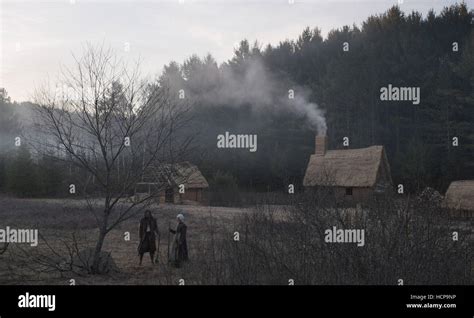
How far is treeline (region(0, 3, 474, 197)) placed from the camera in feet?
69.3

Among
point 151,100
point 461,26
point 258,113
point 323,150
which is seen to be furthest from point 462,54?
point 151,100

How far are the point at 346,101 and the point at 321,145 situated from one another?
3535 mm

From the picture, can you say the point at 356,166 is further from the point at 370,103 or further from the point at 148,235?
the point at 148,235

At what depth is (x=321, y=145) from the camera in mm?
25062

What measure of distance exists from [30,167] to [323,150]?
13.1 meters

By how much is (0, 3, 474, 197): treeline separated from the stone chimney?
92cm

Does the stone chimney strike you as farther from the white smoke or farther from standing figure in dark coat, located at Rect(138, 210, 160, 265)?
standing figure in dark coat, located at Rect(138, 210, 160, 265)

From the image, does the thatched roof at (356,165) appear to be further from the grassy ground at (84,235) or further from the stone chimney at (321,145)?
the grassy ground at (84,235)
